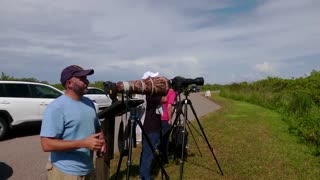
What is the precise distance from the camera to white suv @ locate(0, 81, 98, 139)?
39.8 feet

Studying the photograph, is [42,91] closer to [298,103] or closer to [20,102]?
[20,102]

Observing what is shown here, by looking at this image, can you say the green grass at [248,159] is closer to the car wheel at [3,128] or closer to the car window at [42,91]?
the car wheel at [3,128]

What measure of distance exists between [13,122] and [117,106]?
8508 millimetres

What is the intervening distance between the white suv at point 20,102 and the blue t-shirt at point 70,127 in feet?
29.9

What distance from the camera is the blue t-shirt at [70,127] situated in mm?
3482

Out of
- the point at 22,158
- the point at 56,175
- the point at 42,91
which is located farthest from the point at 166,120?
the point at 42,91

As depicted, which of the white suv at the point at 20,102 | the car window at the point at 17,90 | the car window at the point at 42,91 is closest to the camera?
the white suv at the point at 20,102

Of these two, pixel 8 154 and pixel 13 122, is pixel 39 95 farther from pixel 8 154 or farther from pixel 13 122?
pixel 8 154

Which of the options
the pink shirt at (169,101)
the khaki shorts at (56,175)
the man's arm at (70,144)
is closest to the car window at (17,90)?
the pink shirt at (169,101)

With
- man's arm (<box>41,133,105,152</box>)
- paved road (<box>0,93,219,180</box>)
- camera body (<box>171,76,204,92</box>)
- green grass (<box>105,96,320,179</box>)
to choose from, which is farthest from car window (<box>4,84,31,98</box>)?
man's arm (<box>41,133,105,152</box>)

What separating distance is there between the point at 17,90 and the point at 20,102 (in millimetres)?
417

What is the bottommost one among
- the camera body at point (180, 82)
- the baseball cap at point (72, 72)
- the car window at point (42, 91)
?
the car window at point (42, 91)

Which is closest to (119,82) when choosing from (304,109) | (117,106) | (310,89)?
(117,106)

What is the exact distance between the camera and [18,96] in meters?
12.6
